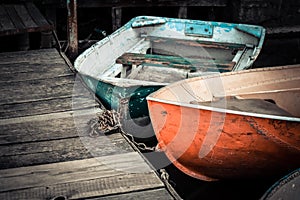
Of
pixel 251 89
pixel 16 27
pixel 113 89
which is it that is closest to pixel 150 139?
pixel 113 89

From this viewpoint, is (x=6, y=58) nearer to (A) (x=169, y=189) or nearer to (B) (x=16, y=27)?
(B) (x=16, y=27)

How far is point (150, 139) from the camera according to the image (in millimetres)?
4449

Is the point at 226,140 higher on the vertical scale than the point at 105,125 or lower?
lower

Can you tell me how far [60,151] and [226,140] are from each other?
1.30 metres

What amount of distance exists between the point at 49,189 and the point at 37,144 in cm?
56

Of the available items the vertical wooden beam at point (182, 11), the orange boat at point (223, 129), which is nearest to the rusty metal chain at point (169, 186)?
the orange boat at point (223, 129)

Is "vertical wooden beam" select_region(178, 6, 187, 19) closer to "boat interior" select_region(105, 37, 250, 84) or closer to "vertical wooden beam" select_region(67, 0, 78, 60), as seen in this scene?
"boat interior" select_region(105, 37, 250, 84)

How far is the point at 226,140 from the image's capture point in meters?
3.46

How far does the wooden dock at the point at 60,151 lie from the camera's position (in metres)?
2.51

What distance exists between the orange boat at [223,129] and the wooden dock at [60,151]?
0.55 meters

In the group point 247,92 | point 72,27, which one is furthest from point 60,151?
point 72,27

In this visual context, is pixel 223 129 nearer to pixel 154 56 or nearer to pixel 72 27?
pixel 154 56

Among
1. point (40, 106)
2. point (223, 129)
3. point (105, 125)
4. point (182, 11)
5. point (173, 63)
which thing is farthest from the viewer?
point (182, 11)

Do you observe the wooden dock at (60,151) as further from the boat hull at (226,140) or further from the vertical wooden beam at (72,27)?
the vertical wooden beam at (72,27)
